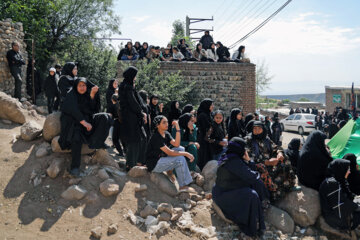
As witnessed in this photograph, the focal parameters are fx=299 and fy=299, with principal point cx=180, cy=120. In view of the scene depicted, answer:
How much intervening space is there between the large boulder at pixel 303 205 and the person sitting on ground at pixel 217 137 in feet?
5.43

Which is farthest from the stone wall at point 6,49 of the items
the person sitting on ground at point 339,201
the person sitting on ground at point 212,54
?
the person sitting on ground at point 339,201

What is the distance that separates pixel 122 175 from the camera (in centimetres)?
486

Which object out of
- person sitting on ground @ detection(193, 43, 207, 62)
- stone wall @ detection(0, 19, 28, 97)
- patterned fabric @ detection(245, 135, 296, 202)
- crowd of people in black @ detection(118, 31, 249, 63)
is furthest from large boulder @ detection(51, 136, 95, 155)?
person sitting on ground @ detection(193, 43, 207, 62)

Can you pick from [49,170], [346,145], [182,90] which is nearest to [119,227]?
[49,170]

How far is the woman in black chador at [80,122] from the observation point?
4.48 m

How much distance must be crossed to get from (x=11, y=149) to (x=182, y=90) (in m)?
8.02

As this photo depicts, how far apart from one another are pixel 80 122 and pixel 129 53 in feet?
28.2

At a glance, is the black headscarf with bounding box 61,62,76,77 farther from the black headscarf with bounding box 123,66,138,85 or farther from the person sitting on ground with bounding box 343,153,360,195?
the person sitting on ground with bounding box 343,153,360,195

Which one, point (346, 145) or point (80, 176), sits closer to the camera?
point (80, 176)

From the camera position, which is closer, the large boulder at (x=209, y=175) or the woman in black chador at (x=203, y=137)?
the large boulder at (x=209, y=175)

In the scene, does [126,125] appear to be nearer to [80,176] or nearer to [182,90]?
[80,176]

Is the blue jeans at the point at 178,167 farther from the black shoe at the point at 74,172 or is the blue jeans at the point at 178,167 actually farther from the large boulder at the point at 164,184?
the black shoe at the point at 74,172

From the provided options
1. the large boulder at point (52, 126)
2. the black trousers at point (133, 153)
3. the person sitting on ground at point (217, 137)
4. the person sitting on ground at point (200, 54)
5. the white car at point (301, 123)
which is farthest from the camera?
the white car at point (301, 123)

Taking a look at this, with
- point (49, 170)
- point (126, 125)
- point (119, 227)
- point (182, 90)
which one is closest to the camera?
point (119, 227)
